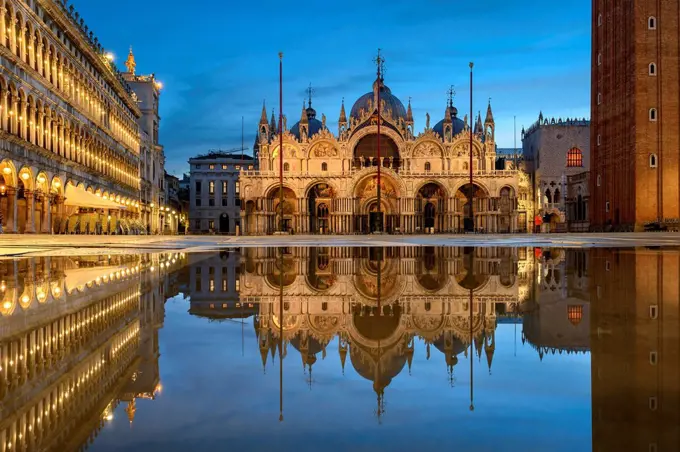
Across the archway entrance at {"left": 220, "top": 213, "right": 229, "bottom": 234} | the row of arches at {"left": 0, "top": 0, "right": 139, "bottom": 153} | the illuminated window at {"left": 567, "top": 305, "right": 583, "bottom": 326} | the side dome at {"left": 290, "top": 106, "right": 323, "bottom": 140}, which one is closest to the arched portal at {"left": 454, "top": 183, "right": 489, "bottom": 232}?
the side dome at {"left": 290, "top": 106, "right": 323, "bottom": 140}

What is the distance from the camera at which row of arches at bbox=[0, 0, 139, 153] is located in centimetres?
2789

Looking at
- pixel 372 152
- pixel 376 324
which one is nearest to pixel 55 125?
pixel 376 324

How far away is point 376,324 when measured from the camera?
4.64 meters

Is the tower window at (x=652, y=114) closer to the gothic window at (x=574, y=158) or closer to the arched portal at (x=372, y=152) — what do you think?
the arched portal at (x=372, y=152)

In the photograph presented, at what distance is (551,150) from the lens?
7462 cm

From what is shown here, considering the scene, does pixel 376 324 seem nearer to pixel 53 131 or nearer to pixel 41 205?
pixel 41 205

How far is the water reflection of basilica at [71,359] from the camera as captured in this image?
7.84 ft

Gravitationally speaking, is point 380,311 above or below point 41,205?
below

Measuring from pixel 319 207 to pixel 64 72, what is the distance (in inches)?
1459

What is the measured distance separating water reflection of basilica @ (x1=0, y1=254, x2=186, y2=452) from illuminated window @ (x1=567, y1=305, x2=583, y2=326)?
3312mm

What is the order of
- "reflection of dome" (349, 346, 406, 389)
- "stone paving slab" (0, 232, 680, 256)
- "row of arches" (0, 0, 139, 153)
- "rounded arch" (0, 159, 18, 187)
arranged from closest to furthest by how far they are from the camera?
"reflection of dome" (349, 346, 406, 389) < "stone paving slab" (0, 232, 680, 256) < "rounded arch" (0, 159, 18, 187) < "row of arches" (0, 0, 139, 153)

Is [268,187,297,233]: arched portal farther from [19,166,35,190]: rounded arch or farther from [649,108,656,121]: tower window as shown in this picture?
[649,108,656,121]: tower window

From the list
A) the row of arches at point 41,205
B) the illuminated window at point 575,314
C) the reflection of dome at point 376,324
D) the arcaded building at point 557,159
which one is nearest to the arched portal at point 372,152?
the arcaded building at point 557,159

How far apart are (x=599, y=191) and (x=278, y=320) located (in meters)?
53.4
